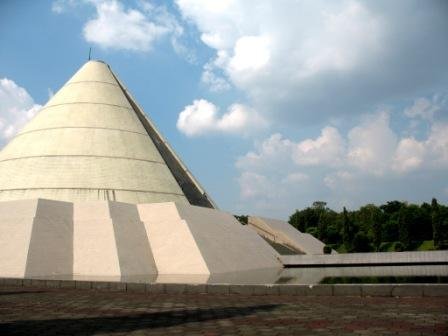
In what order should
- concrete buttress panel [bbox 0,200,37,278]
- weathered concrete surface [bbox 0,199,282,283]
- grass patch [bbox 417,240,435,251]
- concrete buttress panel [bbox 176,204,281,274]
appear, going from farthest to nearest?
grass patch [bbox 417,240,435,251], concrete buttress panel [bbox 176,204,281,274], weathered concrete surface [bbox 0,199,282,283], concrete buttress panel [bbox 0,200,37,278]

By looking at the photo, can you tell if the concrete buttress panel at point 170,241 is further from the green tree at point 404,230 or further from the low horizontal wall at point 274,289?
the green tree at point 404,230

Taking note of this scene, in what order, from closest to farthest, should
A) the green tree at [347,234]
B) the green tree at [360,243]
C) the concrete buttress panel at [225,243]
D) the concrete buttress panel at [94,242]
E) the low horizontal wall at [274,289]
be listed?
1. the low horizontal wall at [274,289]
2. the concrete buttress panel at [94,242]
3. the concrete buttress panel at [225,243]
4. the green tree at [360,243]
5. the green tree at [347,234]

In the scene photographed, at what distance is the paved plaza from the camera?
17.6 feet

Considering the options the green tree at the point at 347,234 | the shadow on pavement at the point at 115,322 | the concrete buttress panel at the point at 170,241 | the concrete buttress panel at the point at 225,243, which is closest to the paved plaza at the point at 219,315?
the shadow on pavement at the point at 115,322

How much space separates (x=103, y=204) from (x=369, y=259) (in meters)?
14.7

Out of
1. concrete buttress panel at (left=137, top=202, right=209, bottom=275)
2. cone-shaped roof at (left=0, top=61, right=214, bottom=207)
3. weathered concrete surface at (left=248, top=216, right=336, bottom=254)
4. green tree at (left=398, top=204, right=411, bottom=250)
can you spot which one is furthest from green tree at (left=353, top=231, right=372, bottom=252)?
concrete buttress panel at (left=137, top=202, right=209, bottom=275)

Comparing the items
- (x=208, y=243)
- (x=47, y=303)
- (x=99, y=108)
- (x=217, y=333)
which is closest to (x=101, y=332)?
(x=217, y=333)

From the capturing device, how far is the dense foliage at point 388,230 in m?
41.5

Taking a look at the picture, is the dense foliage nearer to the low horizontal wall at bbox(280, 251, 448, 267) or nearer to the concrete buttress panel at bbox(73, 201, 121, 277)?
the low horizontal wall at bbox(280, 251, 448, 267)

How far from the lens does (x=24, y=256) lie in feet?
51.7

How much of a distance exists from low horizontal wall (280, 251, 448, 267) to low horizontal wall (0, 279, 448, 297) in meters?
14.0

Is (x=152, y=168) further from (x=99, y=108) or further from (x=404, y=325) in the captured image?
(x=404, y=325)

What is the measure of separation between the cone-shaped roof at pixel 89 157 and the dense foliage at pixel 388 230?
17300mm

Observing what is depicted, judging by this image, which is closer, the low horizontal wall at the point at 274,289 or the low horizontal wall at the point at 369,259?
the low horizontal wall at the point at 274,289
